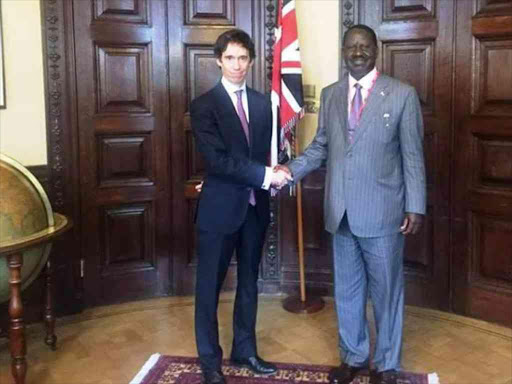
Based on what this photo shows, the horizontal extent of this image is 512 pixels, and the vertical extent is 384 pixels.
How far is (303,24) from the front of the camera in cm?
409

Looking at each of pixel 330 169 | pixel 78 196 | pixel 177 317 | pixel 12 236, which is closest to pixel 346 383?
pixel 330 169

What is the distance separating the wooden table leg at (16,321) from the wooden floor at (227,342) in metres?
0.24

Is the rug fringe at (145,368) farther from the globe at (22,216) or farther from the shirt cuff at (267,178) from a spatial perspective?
the shirt cuff at (267,178)

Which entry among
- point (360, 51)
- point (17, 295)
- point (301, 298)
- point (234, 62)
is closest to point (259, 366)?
point (301, 298)

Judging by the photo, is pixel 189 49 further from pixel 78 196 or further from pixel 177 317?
pixel 177 317

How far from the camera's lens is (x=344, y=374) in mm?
3006

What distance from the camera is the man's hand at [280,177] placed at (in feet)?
9.33

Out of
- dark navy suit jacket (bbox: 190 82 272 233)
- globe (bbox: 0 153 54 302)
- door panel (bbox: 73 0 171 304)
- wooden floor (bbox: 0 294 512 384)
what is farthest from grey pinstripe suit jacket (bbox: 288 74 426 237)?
door panel (bbox: 73 0 171 304)

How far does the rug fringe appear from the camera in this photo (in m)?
3.06

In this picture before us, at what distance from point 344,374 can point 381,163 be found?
0.98 metres

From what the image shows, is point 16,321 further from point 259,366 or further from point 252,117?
point 252,117

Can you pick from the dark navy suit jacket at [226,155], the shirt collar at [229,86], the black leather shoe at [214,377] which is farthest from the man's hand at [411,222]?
the black leather shoe at [214,377]

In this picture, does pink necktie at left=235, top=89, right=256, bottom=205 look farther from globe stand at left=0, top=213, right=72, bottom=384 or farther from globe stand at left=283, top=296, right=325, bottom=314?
globe stand at left=283, top=296, right=325, bottom=314

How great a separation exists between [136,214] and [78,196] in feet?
1.28
